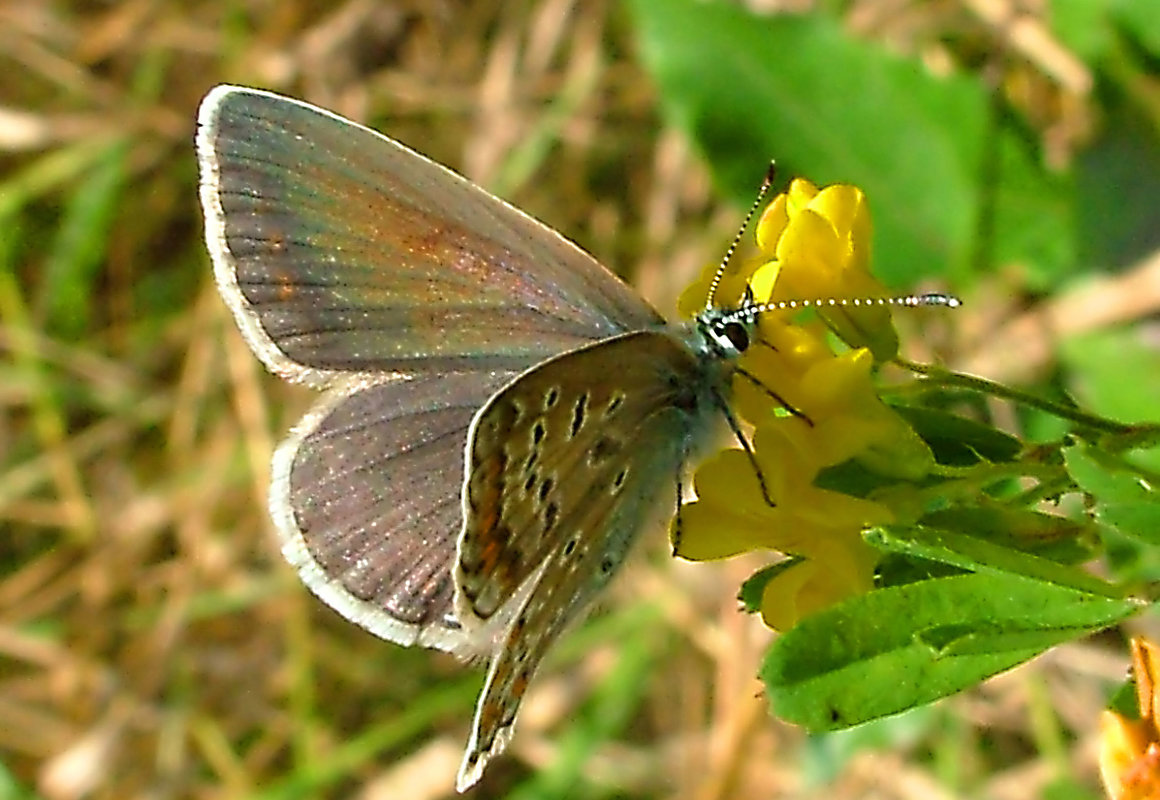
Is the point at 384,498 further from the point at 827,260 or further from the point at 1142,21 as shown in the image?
the point at 1142,21

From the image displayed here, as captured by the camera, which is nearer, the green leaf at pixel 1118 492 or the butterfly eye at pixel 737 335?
the green leaf at pixel 1118 492

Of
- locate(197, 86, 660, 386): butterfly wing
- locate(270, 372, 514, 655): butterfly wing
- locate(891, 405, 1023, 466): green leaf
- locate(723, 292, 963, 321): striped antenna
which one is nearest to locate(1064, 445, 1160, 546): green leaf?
locate(891, 405, 1023, 466): green leaf

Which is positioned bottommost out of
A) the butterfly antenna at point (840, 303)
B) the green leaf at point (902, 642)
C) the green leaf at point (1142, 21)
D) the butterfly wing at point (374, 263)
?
the green leaf at point (902, 642)

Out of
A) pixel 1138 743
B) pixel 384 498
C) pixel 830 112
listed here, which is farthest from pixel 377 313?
pixel 830 112

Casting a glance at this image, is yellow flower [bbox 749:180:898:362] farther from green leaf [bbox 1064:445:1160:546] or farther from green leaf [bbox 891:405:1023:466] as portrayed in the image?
green leaf [bbox 1064:445:1160:546]

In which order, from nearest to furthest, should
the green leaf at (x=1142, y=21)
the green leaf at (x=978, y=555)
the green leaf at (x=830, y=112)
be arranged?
the green leaf at (x=978, y=555) < the green leaf at (x=1142, y=21) < the green leaf at (x=830, y=112)

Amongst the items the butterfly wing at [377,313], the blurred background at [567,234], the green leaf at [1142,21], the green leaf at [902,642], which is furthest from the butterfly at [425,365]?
the green leaf at [1142,21]

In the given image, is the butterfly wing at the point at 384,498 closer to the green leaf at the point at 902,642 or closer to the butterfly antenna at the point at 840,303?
the butterfly antenna at the point at 840,303
